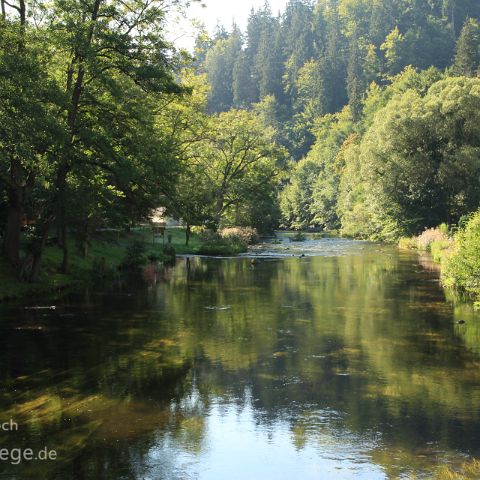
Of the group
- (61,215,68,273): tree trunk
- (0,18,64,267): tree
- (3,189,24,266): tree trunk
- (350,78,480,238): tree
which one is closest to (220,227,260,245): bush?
(350,78,480,238): tree

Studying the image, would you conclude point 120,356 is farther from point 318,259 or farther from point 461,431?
point 318,259

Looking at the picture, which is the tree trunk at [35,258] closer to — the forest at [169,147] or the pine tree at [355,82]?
the forest at [169,147]

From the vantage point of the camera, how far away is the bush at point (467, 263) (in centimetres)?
2872

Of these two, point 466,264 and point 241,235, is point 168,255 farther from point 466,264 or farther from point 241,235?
point 466,264

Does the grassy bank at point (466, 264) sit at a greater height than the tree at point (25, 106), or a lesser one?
lesser

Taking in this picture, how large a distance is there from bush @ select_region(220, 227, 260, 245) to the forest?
2.11 metres

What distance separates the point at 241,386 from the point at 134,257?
31.3 m

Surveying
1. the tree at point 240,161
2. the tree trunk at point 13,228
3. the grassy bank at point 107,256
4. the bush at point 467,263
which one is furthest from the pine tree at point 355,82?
the tree trunk at point 13,228

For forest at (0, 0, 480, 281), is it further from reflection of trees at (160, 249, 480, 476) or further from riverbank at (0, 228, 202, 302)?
reflection of trees at (160, 249, 480, 476)

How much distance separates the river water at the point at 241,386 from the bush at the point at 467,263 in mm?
1982

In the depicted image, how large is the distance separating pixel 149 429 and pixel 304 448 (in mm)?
3197

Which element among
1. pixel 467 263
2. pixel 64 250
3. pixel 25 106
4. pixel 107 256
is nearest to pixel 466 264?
pixel 467 263

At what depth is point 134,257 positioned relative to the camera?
46500 mm

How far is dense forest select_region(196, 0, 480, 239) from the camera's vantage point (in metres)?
67.5
